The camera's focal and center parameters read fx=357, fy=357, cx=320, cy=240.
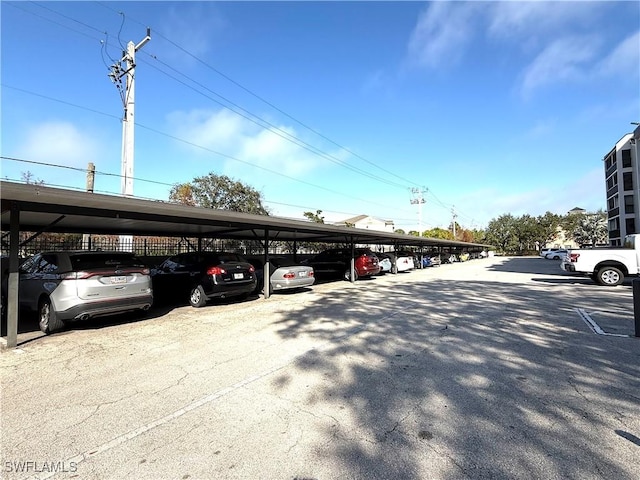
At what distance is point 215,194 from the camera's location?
29438mm

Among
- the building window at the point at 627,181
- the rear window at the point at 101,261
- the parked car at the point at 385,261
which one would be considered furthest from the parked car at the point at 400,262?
the building window at the point at 627,181

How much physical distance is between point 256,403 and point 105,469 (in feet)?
4.67

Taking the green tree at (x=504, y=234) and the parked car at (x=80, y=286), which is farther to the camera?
the green tree at (x=504, y=234)

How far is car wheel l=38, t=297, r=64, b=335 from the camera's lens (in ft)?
21.8

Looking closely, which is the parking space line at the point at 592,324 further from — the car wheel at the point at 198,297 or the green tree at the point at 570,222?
the green tree at the point at 570,222

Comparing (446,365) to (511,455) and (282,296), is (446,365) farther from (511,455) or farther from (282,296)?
(282,296)

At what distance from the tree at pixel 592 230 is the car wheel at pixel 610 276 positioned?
62.5 meters

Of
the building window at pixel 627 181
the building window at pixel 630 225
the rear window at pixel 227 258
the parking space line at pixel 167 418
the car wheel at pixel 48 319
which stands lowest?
the parking space line at pixel 167 418

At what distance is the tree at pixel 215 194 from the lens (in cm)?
2922

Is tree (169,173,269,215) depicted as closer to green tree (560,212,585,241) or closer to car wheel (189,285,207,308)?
car wheel (189,285,207,308)

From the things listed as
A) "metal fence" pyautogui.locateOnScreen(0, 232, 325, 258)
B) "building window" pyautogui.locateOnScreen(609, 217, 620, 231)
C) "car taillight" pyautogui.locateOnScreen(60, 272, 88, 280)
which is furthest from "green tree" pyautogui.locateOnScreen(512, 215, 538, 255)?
"car taillight" pyautogui.locateOnScreen(60, 272, 88, 280)

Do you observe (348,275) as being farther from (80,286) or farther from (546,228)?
(546,228)

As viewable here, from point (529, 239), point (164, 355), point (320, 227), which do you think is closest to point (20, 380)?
point (164, 355)

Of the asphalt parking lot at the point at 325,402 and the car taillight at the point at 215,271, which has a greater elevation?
the car taillight at the point at 215,271
